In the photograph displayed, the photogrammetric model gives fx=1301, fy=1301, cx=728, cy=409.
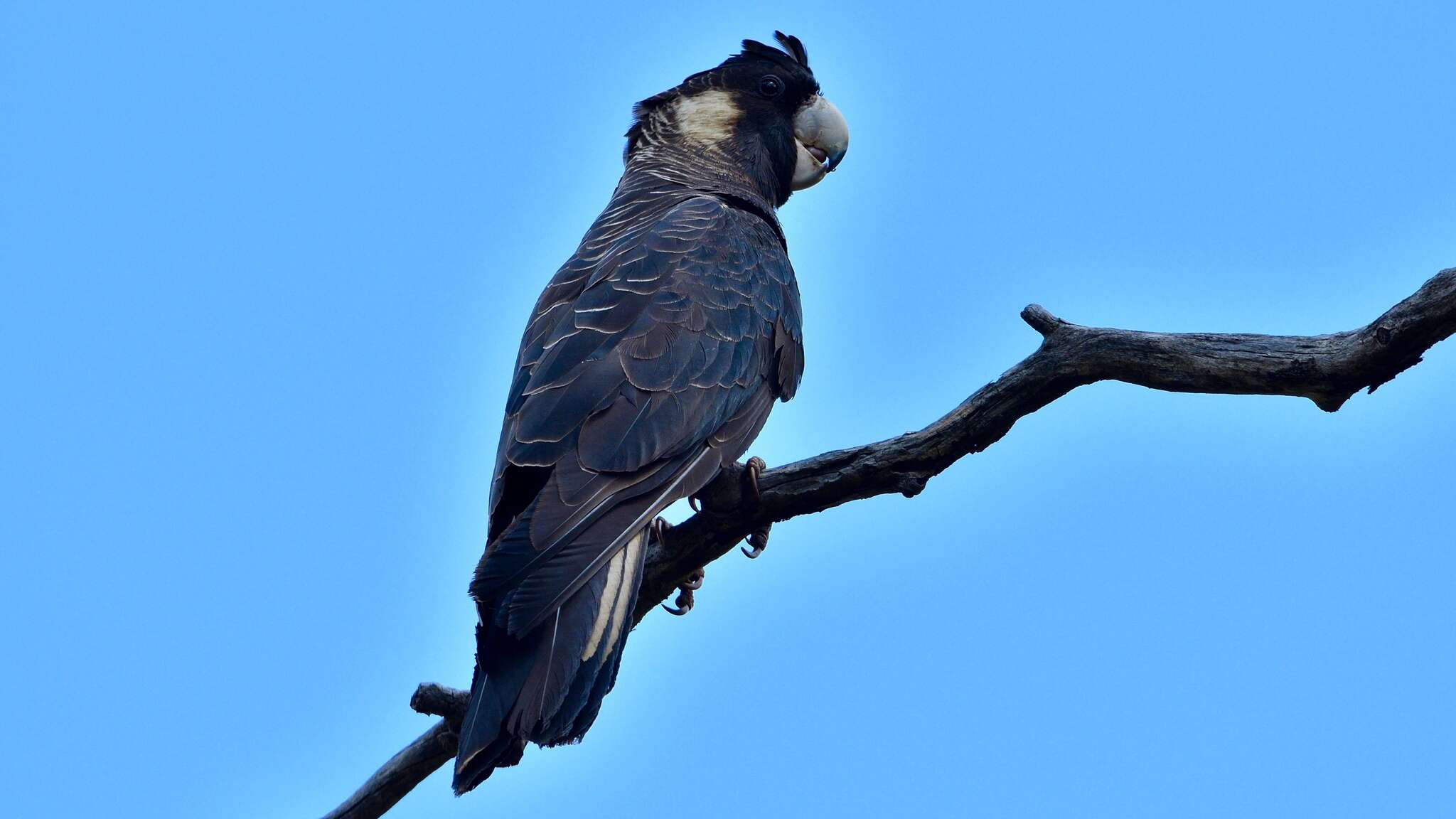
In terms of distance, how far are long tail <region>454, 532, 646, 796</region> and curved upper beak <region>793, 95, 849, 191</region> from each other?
3.88 meters

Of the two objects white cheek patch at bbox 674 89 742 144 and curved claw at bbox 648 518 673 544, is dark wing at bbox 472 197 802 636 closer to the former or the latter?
curved claw at bbox 648 518 673 544

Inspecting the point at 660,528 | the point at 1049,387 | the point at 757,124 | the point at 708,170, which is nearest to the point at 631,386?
the point at 660,528

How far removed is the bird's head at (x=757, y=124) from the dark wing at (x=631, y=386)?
110 cm

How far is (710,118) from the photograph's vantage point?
762 centimetres

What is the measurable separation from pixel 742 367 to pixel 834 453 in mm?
1111

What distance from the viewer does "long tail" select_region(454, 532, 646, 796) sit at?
425cm

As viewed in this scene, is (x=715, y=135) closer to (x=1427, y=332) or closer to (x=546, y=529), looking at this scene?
(x=546, y=529)

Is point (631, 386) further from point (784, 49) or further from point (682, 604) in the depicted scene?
point (784, 49)

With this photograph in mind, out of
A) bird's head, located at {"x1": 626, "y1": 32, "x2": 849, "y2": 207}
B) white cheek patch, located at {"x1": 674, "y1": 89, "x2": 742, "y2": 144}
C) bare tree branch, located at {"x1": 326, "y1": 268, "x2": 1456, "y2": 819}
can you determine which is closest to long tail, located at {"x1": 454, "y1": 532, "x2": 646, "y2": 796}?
bare tree branch, located at {"x1": 326, "y1": 268, "x2": 1456, "y2": 819}

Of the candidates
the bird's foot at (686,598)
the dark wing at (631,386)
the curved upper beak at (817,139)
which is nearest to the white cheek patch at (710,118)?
the curved upper beak at (817,139)

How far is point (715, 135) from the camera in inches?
298

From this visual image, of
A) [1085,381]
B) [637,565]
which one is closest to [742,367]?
[637,565]

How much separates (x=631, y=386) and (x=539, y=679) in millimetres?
1375

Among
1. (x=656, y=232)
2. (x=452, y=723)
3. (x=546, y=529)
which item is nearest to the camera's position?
(x=546, y=529)
